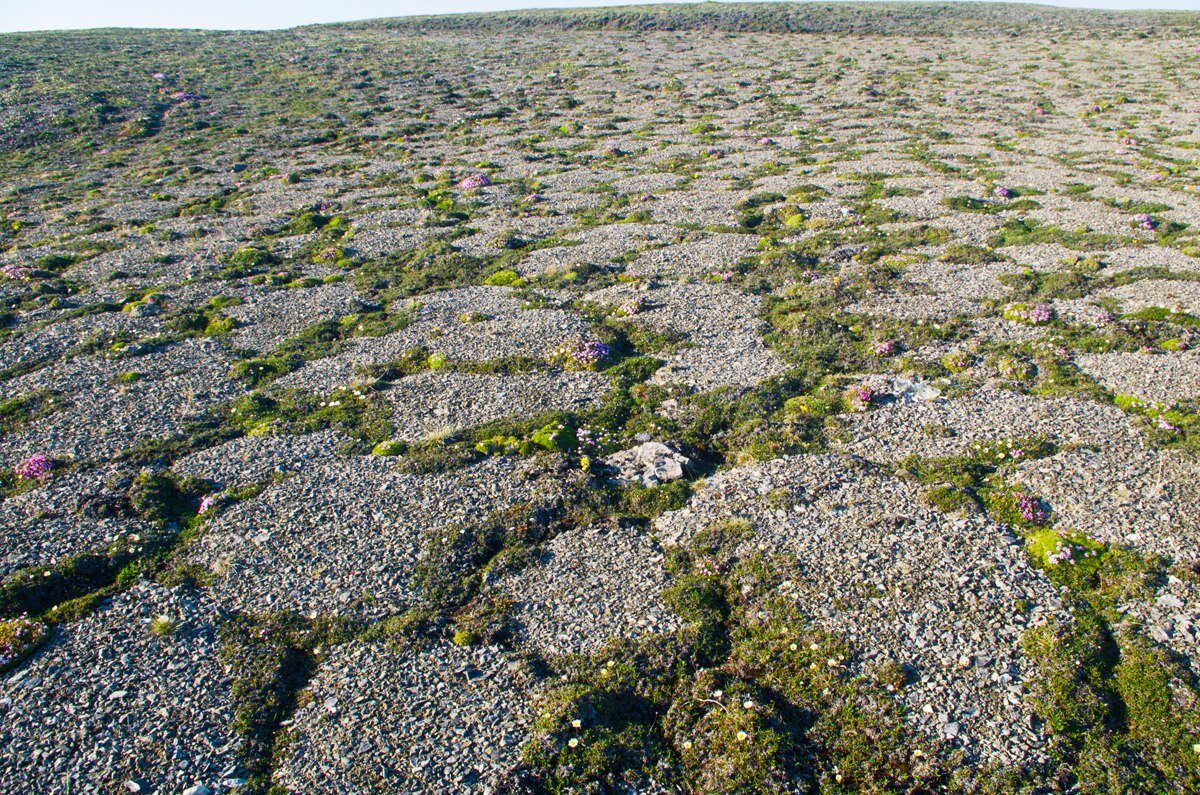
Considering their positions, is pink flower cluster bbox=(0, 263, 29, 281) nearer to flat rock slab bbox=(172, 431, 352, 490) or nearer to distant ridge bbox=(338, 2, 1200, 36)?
flat rock slab bbox=(172, 431, 352, 490)

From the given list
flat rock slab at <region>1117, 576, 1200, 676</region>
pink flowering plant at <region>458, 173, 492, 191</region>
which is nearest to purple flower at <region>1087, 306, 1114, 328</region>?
flat rock slab at <region>1117, 576, 1200, 676</region>

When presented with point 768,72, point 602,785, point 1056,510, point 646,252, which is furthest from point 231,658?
point 768,72

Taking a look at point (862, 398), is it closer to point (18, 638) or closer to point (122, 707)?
point (122, 707)

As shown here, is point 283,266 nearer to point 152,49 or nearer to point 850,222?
point 850,222

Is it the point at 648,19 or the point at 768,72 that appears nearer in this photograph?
the point at 768,72

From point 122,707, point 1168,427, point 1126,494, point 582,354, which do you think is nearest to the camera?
point 122,707

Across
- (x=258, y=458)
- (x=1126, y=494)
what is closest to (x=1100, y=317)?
(x=1126, y=494)
